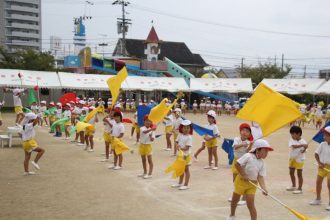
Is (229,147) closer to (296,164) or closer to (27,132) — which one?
(296,164)

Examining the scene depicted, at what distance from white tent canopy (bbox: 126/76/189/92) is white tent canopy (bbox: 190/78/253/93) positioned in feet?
4.16

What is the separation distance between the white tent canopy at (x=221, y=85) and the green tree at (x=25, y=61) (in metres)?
16.6

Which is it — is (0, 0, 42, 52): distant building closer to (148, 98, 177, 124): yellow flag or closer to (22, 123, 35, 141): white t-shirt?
(22, 123, 35, 141): white t-shirt

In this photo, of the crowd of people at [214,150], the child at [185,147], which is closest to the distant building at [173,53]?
the crowd of people at [214,150]

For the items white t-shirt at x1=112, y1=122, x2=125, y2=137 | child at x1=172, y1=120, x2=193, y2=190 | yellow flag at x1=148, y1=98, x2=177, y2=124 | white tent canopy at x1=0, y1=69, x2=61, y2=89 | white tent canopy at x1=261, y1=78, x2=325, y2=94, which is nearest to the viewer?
child at x1=172, y1=120, x2=193, y2=190

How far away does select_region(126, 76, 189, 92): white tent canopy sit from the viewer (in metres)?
37.9

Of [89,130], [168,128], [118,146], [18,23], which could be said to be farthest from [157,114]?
[18,23]

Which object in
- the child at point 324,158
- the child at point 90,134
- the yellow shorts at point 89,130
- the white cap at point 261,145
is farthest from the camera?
the child at point 90,134

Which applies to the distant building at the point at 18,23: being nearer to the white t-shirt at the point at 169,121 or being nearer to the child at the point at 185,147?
the white t-shirt at the point at 169,121

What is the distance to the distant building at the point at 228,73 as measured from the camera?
6258cm

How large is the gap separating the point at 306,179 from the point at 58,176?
6641 millimetres

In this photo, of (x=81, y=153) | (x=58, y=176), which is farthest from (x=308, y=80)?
(x=58, y=176)

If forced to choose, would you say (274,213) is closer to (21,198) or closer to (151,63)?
(21,198)

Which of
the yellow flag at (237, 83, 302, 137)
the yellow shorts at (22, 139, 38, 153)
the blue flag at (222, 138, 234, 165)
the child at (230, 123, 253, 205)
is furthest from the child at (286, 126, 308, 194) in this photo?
the yellow shorts at (22, 139, 38, 153)
